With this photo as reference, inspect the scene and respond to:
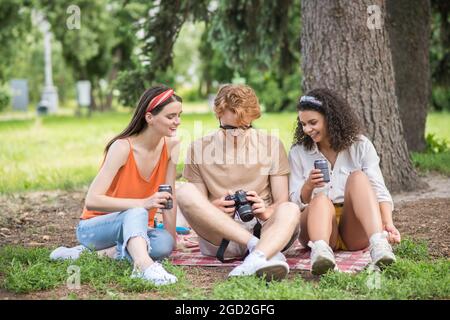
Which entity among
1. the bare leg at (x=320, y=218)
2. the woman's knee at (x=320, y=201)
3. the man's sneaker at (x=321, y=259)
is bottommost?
the man's sneaker at (x=321, y=259)

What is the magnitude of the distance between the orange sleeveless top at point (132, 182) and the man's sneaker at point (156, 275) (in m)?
0.70

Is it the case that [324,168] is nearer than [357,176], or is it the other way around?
[324,168]

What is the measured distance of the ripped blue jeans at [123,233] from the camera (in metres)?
4.20

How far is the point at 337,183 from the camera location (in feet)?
15.4

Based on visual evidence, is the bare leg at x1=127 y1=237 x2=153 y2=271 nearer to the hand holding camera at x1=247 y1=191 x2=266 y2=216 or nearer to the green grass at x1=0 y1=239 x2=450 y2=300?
the green grass at x1=0 y1=239 x2=450 y2=300

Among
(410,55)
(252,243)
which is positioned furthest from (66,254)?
(410,55)

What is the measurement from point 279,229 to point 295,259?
585 millimetres

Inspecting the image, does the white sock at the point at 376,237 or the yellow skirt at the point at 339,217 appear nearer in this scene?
the white sock at the point at 376,237

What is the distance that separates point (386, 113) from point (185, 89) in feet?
163

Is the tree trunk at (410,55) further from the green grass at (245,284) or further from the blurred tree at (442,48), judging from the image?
the green grass at (245,284)

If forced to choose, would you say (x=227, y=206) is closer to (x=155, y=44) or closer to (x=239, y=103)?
(x=239, y=103)

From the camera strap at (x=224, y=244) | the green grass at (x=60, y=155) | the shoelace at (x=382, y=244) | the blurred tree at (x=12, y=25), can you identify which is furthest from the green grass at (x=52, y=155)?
the blurred tree at (x=12, y=25)

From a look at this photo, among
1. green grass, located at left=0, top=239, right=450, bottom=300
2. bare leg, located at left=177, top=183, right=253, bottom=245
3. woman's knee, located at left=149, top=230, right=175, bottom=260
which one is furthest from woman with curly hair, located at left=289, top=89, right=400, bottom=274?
woman's knee, located at left=149, top=230, right=175, bottom=260

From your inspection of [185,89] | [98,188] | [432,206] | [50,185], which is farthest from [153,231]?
[185,89]
